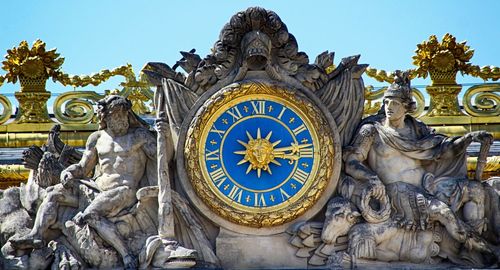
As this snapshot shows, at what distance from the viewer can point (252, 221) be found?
1074 inches

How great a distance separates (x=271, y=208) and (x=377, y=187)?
1705 mm

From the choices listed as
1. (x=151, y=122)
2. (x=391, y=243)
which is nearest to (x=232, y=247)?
(x=391, y=243)

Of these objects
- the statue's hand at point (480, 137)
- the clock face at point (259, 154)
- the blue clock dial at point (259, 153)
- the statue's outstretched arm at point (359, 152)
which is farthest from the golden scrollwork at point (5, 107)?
the statue's hand at point (480, 137)

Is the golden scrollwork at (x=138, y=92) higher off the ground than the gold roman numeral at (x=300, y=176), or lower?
higher

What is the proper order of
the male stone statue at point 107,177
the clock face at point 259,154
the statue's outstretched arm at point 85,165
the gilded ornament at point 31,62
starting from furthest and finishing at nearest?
the gilded ornament at point 31,62, the statue's outstretched arm at point 85,165, the clock face at point 259,154, the male stone statue at point 107,177

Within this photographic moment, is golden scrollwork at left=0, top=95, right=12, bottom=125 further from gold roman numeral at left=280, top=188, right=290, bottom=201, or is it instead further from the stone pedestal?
gold roman numeral at left=280, top=188, right=290, bottom=201

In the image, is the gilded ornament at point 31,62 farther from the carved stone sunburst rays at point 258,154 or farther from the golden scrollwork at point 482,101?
the golden scrollwork at point 482,101

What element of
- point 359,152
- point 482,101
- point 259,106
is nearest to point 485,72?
point 482,101

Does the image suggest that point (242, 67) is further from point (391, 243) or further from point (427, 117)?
point (427, 117)

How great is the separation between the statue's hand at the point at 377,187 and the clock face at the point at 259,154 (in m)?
0.71

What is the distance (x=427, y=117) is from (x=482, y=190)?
5.16 metres

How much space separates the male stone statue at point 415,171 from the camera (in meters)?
27.3

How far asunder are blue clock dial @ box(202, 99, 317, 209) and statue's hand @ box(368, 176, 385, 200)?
99 cm

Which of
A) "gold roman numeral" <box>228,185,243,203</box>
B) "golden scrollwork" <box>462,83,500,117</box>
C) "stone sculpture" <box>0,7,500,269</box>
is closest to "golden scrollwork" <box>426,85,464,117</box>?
"golden scrollwork" <box>462,83,500,117</box>
